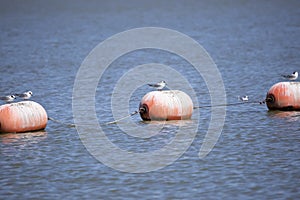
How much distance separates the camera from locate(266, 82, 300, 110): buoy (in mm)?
25500

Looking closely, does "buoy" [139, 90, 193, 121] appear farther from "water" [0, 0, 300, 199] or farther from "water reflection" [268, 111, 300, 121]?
"water reflection" [268, 111, 300, 121]

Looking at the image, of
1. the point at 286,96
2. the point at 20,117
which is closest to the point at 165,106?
the point at 286,96

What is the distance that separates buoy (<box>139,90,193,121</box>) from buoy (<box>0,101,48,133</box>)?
2.95 metres

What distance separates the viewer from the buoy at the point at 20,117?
23281mm

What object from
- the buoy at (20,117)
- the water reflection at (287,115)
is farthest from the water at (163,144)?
the buoy at (20,117)

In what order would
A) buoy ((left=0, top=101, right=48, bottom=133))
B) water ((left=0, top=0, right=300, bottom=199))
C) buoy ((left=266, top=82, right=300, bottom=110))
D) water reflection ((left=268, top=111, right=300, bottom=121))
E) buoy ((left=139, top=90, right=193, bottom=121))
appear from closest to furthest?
water ((left=0, top=0, right=300, bottom=199))
buoy ((left=0, top=101, right=48, bottom=133))
buoy ((left=139, top=90, right=193, bottom=121))
water reflection ((left=268, top=111, right=300, bottom=121))
buoy ((left=266, top=82, right=300, bottom=110))

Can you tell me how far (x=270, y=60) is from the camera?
4425 cm

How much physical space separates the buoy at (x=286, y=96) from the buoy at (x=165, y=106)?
8.91ft

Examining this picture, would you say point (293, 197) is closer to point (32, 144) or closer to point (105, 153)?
point (105, 153)

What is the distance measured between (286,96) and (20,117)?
7.77 meters

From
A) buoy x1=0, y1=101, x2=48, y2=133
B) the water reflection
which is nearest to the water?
the water reflection

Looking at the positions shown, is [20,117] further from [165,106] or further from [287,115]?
[287,115]

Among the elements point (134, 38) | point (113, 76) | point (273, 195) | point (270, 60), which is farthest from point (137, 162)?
point (134, 38)

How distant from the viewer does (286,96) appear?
2558 centimetres
